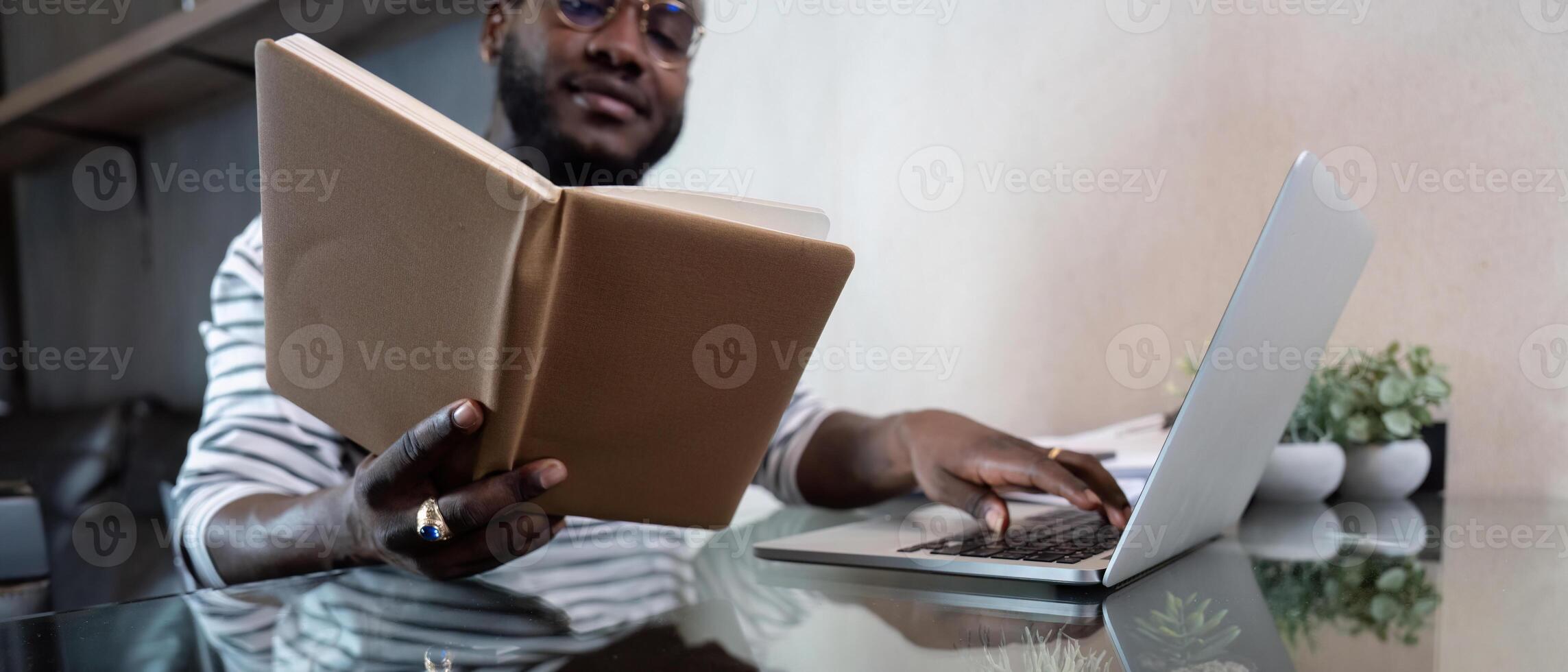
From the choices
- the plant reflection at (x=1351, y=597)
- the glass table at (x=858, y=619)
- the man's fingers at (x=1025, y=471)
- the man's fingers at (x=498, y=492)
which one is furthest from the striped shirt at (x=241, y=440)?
the plant reflection at (x=1351, y=597)

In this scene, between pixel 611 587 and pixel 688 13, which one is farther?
pixel 688 13

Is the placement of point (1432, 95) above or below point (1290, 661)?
above

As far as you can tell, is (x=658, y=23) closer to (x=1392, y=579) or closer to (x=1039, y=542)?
(x=1039, y=542)

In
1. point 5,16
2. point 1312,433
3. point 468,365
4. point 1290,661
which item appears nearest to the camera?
point 1290,661

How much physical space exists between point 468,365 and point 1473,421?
1104 millimetres

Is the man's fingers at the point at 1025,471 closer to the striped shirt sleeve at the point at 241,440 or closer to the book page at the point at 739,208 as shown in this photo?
the book page at the point at 739,208

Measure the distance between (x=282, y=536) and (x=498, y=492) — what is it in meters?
0.30

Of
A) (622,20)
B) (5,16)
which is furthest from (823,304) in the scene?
(5,16)

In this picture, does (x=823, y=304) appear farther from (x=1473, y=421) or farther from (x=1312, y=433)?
(x=1473, y=421)

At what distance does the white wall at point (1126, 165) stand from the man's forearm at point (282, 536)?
0.99 metres

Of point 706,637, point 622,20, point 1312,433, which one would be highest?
point 622,20

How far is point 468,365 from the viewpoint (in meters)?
0.44

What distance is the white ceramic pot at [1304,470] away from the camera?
3.04 feet

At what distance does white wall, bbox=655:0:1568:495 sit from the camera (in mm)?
1002
